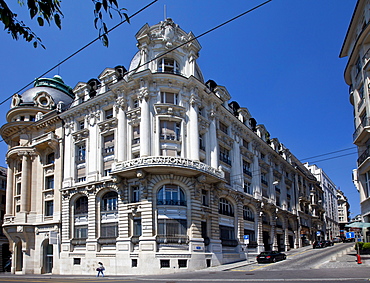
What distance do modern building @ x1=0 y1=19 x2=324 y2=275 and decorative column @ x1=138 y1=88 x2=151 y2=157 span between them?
0.11 meters

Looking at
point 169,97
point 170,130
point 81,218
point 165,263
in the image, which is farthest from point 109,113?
point 165,263

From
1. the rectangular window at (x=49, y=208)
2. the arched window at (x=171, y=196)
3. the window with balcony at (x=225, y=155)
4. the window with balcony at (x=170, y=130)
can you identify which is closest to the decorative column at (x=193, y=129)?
the window with balcony at (x=170, y=130)

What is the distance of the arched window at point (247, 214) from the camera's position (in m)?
48.7

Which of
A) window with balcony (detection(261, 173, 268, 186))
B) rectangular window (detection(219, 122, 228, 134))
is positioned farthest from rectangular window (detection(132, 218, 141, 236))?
window with balcony (detection(261, 173, 268, 186))

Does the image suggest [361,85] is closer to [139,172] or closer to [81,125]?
[139,172]

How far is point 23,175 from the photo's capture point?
48.3 m

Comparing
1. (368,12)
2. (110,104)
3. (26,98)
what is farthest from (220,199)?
(26,98)

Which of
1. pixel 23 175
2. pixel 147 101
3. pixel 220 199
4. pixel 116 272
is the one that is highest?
pixel 147 101

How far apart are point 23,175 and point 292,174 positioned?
5064 centimetres

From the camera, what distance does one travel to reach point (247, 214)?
49.6 metres

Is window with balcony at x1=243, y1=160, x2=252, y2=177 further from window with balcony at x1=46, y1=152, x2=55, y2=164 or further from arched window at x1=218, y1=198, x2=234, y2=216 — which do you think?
window with balcony at x1=46, y1=152, x2=55, y2=164

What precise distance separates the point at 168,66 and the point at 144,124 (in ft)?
25.2

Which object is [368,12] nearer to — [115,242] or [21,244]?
[115,242]

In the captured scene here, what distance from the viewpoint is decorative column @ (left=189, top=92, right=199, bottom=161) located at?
38.8 meters
